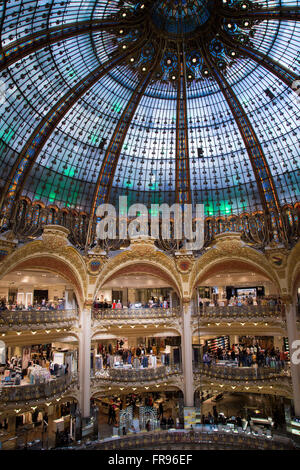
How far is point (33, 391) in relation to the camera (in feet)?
79.5

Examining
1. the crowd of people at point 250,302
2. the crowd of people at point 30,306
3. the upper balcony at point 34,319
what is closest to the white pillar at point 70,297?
the crowd of people at point 30,306

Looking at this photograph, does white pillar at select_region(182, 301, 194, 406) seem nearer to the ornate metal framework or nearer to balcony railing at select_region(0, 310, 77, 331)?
the ornate metal framework

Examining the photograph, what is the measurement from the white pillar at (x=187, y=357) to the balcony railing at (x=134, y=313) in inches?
45.1

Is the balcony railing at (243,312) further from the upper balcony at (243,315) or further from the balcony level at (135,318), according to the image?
the balcony level at (135,318)

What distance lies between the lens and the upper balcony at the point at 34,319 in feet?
80.0

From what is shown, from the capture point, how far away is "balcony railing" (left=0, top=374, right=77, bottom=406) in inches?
898

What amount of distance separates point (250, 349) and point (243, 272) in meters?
7.92

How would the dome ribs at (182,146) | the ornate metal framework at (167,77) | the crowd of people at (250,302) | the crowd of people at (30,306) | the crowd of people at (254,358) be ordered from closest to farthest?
the ornate metal framework at (167,77) < the crowd of people at (30,306) < the dome ribs at (182,146) < the crowd of people at (254,358) < the crowd of people at (250,302)

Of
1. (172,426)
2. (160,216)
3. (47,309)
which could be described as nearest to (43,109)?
(160,216)

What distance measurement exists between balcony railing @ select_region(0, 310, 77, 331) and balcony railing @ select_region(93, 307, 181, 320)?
8.48ft

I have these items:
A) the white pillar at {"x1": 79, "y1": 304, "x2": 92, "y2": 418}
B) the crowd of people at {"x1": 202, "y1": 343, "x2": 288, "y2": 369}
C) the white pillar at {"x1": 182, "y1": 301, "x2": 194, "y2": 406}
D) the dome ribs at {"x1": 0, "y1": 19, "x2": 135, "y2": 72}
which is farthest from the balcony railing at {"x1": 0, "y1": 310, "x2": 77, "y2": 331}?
the dome ribs at {"x1": 0, "y1": 19, "x2": 135, "y2": 72}

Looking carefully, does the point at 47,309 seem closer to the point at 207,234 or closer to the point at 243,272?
the point at 207,234

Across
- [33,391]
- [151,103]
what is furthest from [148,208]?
[33,391]

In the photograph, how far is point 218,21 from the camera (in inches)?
911
